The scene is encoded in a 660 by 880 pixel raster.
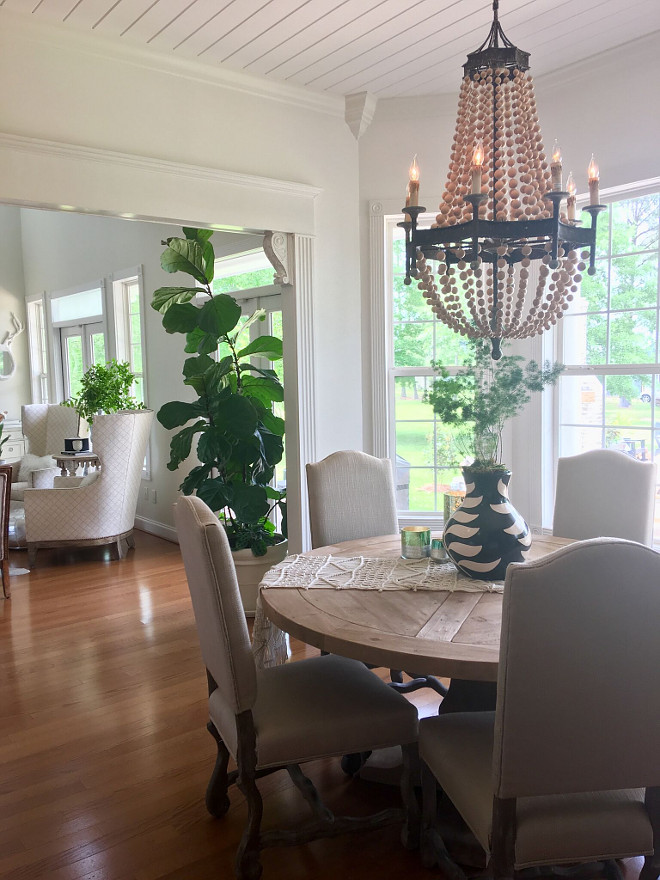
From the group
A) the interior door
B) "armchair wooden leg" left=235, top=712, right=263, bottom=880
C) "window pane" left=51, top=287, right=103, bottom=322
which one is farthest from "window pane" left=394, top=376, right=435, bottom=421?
"window pane" left=51, top=287, right=103, bottom=322

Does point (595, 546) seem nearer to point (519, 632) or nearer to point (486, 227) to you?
point (519, 632)

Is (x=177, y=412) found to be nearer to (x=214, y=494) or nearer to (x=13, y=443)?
(x=214, y=494)

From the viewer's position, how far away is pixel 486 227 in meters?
2.01

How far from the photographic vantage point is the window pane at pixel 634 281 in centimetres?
365

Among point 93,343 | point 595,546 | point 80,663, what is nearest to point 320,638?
point 595,546

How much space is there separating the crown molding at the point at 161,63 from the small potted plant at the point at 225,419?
2.63ft

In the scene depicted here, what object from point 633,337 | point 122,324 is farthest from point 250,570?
point 122,324

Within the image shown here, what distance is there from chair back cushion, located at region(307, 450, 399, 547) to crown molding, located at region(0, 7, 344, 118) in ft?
6.70

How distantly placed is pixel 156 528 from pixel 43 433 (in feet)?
5.65

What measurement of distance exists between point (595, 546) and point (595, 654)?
0.74ft

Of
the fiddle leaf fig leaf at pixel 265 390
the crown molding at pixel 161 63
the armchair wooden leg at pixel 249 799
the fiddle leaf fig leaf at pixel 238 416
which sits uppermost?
the crown molding at pixel 161 63

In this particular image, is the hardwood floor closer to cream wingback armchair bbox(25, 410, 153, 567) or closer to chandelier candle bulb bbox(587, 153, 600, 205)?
cream wingback armchair bbox(25, 410, 153, 567)

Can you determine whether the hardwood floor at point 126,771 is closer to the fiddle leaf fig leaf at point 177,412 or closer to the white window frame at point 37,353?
the fiddle leaf fig leaf at point 177,412

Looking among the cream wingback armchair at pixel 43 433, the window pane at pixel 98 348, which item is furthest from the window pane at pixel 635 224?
the window pane at pixel 98 348
